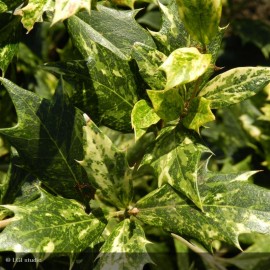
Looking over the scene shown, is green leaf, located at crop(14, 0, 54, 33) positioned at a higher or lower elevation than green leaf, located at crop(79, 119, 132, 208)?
higher

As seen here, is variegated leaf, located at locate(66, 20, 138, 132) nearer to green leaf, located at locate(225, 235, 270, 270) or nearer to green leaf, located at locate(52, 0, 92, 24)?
green leaf, located at locate(52, 0, 92, 24)

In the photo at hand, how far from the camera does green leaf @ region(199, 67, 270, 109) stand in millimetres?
1080

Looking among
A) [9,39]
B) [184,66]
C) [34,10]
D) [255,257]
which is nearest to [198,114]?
[184,66]

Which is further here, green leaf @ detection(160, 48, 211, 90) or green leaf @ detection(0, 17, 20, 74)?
green leaf @ detection(0, 17, 20, 74)

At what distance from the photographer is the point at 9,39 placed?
1309 mm

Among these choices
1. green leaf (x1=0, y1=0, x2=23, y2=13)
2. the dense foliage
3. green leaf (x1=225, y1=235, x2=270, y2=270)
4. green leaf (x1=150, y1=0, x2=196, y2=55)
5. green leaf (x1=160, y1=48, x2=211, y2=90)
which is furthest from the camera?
green leaf (x1=225, y1=235, x2=270, y2=270)

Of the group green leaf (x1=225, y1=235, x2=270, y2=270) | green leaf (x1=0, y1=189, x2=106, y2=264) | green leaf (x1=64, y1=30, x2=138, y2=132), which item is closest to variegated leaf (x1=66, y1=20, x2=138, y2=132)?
green leaf (x1=64, y1=30, x2=138, y2=132)

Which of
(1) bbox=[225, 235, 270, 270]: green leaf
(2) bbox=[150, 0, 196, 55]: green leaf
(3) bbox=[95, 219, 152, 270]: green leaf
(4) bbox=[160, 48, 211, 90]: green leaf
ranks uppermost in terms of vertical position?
(4) bbox=[160, 48, 211, 90]: green leaf

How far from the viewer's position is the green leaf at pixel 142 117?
1083 mm

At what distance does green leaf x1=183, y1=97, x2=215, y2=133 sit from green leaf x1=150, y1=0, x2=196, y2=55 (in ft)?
0.48

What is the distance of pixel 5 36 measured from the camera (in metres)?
1.32

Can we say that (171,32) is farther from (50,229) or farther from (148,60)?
(50,229)

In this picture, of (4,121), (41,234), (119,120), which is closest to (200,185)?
(119,120)

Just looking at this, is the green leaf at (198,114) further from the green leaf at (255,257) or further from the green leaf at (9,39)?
the green leaf at (255,257)
